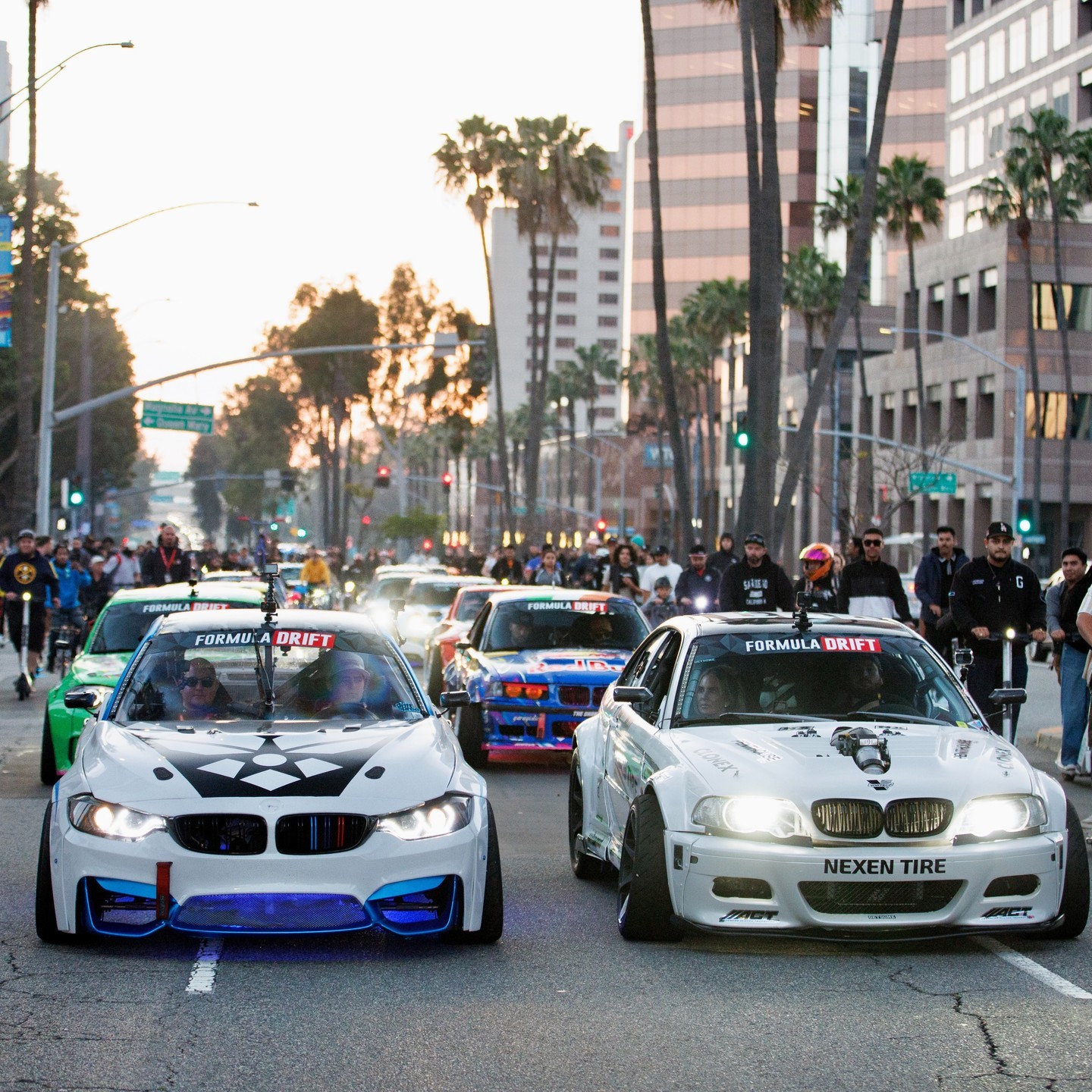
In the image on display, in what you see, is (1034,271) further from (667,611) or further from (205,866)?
(205,866)

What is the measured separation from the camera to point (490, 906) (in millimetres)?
7426

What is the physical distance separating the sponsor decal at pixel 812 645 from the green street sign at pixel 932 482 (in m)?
42.4

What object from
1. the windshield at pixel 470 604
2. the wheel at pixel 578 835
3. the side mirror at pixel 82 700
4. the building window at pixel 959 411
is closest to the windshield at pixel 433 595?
the windshield at pixel 470 604

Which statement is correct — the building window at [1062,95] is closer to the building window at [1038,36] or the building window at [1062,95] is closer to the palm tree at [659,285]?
the building window at [1038,36]

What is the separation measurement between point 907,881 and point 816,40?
335 feet

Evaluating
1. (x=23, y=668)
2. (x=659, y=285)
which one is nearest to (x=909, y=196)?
(x=659, y=285)

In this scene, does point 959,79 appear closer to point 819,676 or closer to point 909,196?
point 909,196

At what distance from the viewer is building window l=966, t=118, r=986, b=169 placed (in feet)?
276

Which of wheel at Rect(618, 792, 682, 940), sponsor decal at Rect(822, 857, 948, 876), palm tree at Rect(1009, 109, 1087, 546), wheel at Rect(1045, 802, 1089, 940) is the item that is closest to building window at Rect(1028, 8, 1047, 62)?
palm tree at Rect(1009, 109, 1087, 546)

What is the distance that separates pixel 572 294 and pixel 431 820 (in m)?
169

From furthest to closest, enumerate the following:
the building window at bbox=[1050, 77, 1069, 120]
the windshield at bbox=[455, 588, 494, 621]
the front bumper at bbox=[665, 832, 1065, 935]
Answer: the building window at bbox=[1050, 77, 1069, 120], the windshield at bbox=[455, 588, 494, 621], the front bumper at bbox=[665, 832, 1065, 935]

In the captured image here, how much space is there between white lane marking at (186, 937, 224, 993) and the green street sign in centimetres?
4432

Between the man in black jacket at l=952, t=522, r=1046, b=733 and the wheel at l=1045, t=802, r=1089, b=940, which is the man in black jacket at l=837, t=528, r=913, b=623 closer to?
the man in black jacket at l=952, t=522, r=1046, b=733

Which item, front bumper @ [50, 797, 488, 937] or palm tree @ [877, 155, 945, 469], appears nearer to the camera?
front bumper @ [50, 797, 488, 937]
